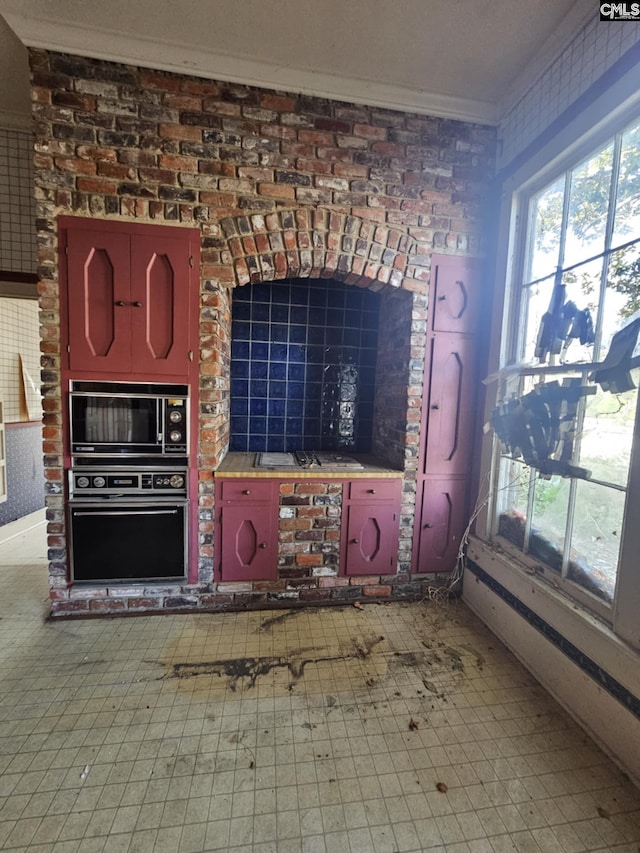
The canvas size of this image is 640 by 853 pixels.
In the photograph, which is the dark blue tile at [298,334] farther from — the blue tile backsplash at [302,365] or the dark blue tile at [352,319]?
the dark blue tile at [352,319]

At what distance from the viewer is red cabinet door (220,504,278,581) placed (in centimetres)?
229

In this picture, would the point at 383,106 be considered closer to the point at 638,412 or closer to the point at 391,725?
the point at 638,412

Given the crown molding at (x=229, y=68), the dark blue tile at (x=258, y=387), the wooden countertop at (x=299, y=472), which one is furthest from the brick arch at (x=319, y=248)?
the wooden countertop at (x=299, y=472)

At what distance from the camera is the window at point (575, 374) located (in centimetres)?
155

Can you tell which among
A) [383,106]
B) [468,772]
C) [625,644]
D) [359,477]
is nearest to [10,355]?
[359,477]

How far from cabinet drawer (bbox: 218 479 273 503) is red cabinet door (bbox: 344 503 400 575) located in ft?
1.78

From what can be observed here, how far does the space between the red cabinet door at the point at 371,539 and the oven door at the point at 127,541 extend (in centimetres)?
103

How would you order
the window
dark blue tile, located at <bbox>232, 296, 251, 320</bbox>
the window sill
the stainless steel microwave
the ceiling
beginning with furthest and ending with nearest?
dark blue tile, located at <bbox>232, 296, 251, 320</bbox> → the stainless steel microwave → the ceiling → the window → the window sill

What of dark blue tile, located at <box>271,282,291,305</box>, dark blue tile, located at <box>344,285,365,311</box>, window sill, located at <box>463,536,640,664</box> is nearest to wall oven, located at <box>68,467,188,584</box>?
dark blue tile, located at <box>271,282,291,305</box>

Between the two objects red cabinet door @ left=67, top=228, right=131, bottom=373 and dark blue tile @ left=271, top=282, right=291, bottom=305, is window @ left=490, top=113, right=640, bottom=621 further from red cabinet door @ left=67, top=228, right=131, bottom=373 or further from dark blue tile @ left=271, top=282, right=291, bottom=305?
red cabinet door @ left=67, top=228, right=131, bottom=373

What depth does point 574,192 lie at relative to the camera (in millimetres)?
1847

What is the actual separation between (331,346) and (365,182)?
1.07 meters

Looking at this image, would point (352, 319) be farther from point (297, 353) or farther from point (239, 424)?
point (239, 424)

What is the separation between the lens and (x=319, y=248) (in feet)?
7.32
